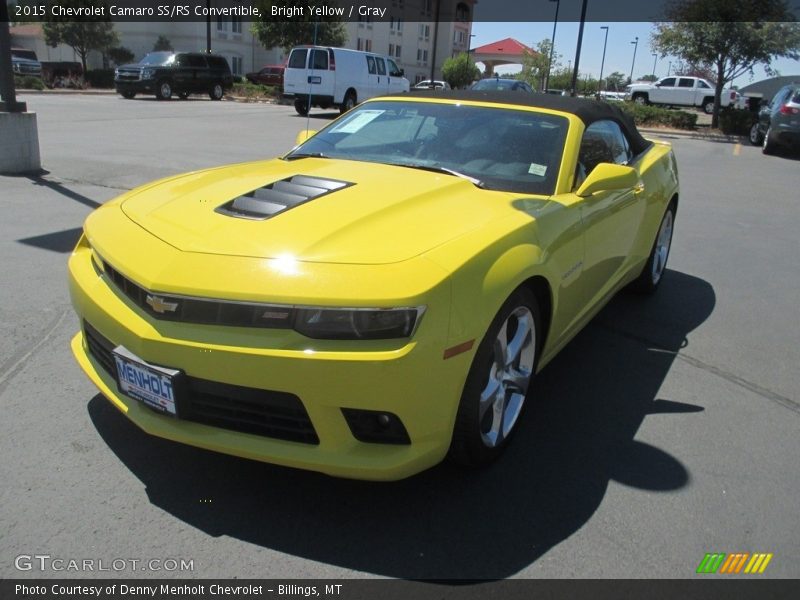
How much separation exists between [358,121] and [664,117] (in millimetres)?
25105

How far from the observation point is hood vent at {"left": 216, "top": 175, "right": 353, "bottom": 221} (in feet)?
8.77

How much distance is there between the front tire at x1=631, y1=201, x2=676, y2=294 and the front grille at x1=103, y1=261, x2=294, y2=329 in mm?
3561

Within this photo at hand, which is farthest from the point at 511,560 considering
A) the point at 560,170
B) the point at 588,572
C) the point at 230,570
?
the point at 560,170

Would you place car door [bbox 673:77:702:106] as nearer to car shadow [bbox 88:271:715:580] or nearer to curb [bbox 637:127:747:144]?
curb [bbox 637:127:747:144]

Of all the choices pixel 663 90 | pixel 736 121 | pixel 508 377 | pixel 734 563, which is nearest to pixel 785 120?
pixel 736 121

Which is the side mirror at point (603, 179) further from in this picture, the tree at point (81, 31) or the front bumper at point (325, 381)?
the tree at point (81, 31)

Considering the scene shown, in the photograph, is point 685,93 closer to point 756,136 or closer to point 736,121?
point 736,121

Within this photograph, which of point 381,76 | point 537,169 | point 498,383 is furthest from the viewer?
point 381,76

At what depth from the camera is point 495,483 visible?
2717 mm

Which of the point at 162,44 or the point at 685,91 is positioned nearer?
the point at 685,91

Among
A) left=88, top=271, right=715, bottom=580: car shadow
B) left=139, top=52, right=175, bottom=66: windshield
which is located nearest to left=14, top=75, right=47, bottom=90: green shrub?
left=139, top=52, right=175, bottom=66: windshield

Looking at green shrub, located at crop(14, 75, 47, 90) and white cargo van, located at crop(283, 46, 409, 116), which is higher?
white cargo van, located at crop(283, 46, 409, 116)

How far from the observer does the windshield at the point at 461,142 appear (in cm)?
338

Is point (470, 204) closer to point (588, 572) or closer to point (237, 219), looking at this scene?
point (237, 219)
